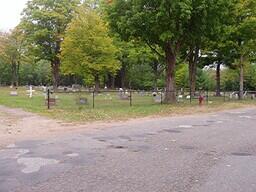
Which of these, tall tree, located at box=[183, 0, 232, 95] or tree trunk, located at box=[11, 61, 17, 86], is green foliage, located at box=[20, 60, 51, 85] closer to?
tree trunk, located at box=[11, 61, 17, 86]

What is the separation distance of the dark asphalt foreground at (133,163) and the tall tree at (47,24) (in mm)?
47509

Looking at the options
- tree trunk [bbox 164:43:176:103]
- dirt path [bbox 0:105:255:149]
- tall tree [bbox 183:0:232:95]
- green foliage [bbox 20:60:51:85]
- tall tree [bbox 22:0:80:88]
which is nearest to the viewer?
dirt path [bbox 0:105:255:149]

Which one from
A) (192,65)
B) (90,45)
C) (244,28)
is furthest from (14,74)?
(244,28)

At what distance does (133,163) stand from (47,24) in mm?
53908

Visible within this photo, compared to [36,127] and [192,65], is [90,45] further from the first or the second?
[36,127]

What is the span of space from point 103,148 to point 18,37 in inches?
2483

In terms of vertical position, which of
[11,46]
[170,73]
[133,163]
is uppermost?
[11,46]

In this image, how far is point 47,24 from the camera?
59.7 meters

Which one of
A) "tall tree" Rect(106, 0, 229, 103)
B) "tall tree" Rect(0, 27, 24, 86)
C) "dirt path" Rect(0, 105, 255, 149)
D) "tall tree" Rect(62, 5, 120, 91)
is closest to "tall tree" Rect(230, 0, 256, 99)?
"tall tree" Rect(106, 0, 229, 103)

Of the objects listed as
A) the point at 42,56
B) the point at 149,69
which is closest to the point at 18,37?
the point at 42,56

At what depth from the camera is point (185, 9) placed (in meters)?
24.5

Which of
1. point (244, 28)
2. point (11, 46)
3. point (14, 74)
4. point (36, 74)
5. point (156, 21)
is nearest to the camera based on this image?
point (156, 21)

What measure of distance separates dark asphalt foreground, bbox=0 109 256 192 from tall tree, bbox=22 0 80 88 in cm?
4751

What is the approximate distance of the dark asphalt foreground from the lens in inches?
263
